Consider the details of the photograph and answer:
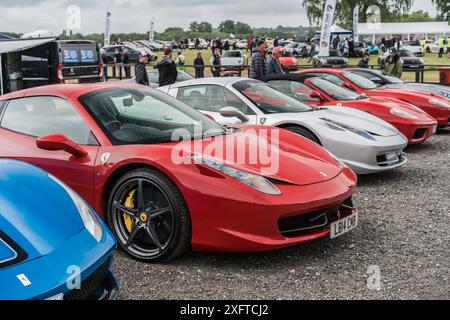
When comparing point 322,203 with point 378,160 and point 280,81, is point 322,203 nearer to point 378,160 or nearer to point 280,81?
point 378,160

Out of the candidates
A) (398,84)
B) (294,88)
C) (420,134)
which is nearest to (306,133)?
(294,88)

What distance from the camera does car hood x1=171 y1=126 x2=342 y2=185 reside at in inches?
146

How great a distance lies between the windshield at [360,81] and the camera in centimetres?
1002

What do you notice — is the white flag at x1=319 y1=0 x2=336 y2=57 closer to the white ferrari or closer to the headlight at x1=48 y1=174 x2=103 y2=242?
the white ferrari

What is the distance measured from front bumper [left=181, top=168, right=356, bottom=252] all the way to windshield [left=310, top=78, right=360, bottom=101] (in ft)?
16.0

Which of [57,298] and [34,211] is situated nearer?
[57,298]

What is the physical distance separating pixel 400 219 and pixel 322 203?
1426 mm

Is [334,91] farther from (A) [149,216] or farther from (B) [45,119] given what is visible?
(A) [149,216]

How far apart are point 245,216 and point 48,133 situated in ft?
Answer: 5.85

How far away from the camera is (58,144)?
3.71 meters

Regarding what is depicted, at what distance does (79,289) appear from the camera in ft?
8.12

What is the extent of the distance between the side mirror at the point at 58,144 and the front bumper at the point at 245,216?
0.94 meters

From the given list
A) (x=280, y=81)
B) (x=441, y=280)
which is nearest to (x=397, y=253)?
(x=441, y=280)

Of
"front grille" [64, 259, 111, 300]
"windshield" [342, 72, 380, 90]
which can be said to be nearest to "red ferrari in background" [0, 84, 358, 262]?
"front grille" [64, 259, 111, 300]
